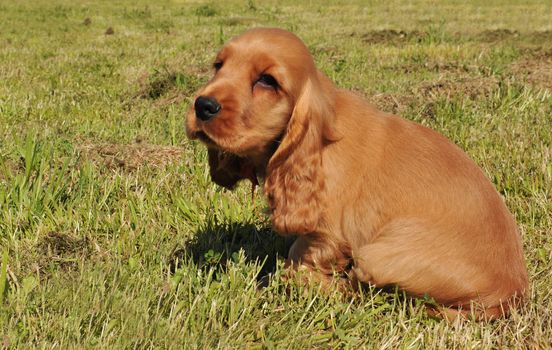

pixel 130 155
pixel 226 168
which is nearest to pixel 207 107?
pixel 226 168

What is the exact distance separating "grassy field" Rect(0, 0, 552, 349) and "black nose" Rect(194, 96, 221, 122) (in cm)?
70

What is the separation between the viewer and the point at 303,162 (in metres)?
2.59

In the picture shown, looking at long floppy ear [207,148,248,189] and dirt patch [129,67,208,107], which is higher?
long floppy ear [207,148,248,189]

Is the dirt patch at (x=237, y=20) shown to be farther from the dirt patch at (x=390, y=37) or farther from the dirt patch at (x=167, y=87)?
the dirt patch at (x=167, y=87)

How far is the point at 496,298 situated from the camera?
2.56 metres

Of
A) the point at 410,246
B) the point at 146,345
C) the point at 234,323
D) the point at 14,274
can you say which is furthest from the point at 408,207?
the point at 14,274

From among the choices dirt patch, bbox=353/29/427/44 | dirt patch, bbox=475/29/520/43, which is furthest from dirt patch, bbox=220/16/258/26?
dirt patch, bbox=475/29/520/43

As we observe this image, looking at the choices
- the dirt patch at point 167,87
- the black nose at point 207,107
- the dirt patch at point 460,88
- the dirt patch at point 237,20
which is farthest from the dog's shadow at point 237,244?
the dirt patch at point 237,20

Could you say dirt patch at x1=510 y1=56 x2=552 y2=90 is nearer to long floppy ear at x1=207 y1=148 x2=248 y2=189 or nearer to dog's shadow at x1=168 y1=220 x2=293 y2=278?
dog's shadow at x1=168 y1=220 x2=293 y2=278

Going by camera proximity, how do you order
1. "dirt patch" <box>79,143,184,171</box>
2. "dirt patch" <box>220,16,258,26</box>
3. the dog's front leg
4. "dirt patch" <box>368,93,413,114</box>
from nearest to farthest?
the dog's front leg
"dirt patch" <box>79,143,184,171</box>
"dirt patch" <box>368,93,413,114</box>
"dirt patch" <box>220,16,258,26</box>

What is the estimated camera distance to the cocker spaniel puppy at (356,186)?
2.53 metres

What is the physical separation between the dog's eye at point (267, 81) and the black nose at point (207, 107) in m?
0.25

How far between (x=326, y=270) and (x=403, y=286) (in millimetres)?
374

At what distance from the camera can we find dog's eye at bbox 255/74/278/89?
8.36 ft
